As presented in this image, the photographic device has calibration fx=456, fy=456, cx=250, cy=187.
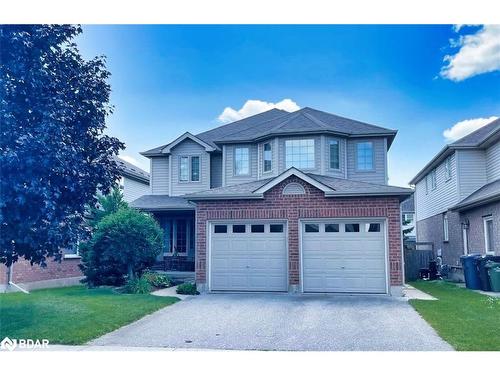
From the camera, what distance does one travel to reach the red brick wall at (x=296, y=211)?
12383mm

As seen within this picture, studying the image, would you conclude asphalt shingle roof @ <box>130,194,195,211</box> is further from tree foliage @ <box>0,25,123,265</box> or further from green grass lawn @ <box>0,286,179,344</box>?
tree foliage @ <box>0,25,123,265</box>

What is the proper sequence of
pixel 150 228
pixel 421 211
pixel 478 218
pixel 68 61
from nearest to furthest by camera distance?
pixel 68 61, pixel 150 228, pixel 478 218, pixel 421 211

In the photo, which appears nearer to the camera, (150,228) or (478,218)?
(150,228)

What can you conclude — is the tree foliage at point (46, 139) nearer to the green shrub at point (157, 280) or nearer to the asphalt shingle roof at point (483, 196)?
the green shrub at point (157, 280)

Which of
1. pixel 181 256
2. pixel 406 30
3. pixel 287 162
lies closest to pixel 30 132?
pixel 406 30

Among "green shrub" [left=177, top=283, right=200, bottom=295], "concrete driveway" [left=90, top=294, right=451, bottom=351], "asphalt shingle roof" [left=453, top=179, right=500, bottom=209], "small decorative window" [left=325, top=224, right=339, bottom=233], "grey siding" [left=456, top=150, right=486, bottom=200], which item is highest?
"grey siding" [left=456, top=150, right=486, bottom=200]

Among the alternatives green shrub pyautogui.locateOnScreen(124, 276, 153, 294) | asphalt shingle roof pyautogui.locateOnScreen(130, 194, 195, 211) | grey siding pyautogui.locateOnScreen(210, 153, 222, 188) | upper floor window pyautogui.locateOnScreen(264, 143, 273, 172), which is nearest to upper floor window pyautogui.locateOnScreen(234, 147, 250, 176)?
upper floor window pyautogui.locateOnScreen(264, 143, 273, 172)

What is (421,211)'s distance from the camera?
979 inches

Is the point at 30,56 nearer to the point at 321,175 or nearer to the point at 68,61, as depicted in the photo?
the point at 68,61

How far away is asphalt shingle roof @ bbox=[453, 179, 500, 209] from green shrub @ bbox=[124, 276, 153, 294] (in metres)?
10.6

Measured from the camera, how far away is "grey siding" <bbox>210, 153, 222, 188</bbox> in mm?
19206

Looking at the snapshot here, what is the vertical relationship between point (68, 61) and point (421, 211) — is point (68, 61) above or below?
above

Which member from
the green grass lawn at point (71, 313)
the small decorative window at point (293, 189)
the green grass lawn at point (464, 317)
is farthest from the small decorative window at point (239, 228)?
the green grass lawn at point (464, 317)

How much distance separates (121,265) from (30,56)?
845 centimetres
